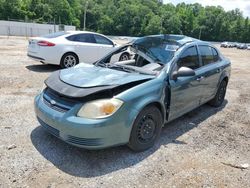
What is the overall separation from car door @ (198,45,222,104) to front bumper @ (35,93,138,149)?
223 cm

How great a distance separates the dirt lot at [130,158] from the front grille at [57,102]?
647 mm

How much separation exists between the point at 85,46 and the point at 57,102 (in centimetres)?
606

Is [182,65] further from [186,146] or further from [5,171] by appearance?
[5,171]

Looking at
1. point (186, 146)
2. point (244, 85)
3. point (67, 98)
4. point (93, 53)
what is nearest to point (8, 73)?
point (93, 53)

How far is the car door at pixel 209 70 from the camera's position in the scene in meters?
5.16

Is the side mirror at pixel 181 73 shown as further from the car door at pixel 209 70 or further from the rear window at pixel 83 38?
the rear window at pixel 83 38

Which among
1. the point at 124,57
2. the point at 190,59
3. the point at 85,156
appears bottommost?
the point at 85,156

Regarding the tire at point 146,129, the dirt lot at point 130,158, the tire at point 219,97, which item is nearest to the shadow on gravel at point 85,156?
the dirt lot at point 130,158

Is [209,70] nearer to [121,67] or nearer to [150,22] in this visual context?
[121,67]

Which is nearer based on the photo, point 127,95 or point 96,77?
point 127,95

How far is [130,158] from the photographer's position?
365 cm

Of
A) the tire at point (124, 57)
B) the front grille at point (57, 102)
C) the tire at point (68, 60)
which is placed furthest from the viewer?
the tire at point (68, 60)

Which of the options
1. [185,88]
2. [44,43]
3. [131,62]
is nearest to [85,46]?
[44,43]

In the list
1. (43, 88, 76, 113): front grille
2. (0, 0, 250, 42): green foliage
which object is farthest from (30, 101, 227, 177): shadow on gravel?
(0, 0, 250, 42): green foliage
